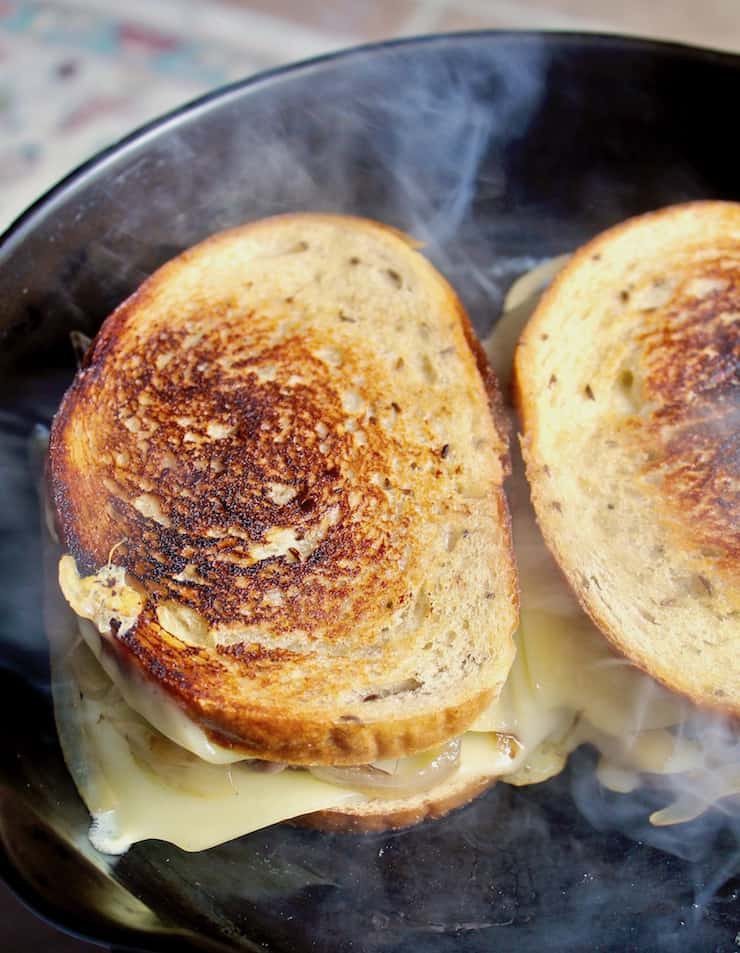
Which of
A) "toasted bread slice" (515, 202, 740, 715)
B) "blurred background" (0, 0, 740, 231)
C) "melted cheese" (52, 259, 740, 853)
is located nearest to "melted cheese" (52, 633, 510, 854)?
"melted cheese" (52, 259, 740, 853)

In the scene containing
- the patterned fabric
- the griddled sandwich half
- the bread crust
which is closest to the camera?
the griddled sandwich half

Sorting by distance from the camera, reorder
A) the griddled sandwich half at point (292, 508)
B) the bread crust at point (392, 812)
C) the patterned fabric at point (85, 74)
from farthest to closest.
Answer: the patterned fabric at point (85, 74), the bread crust at point (392, 812), the griddled sandwich half at point (292, 508)

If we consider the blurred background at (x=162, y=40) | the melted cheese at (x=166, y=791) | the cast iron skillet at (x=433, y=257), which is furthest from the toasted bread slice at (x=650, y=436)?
the blurred background at (x=162, y=40)

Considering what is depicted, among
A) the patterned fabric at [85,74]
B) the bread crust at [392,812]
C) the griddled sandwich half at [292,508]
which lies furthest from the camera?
the patterned fabric at [85,74]

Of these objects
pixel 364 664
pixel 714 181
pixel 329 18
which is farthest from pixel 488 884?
pixel 329 18

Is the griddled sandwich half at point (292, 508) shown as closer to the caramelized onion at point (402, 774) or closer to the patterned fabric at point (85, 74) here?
the caramelized onion at point (402, 774)

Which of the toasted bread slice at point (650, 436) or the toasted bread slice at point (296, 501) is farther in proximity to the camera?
the toasted bread slice at point (650, 436)

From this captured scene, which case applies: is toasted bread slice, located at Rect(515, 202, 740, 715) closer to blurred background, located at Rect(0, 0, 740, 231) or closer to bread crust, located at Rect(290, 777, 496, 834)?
bread crust, located at Rect(290, 777, 496, 834)
